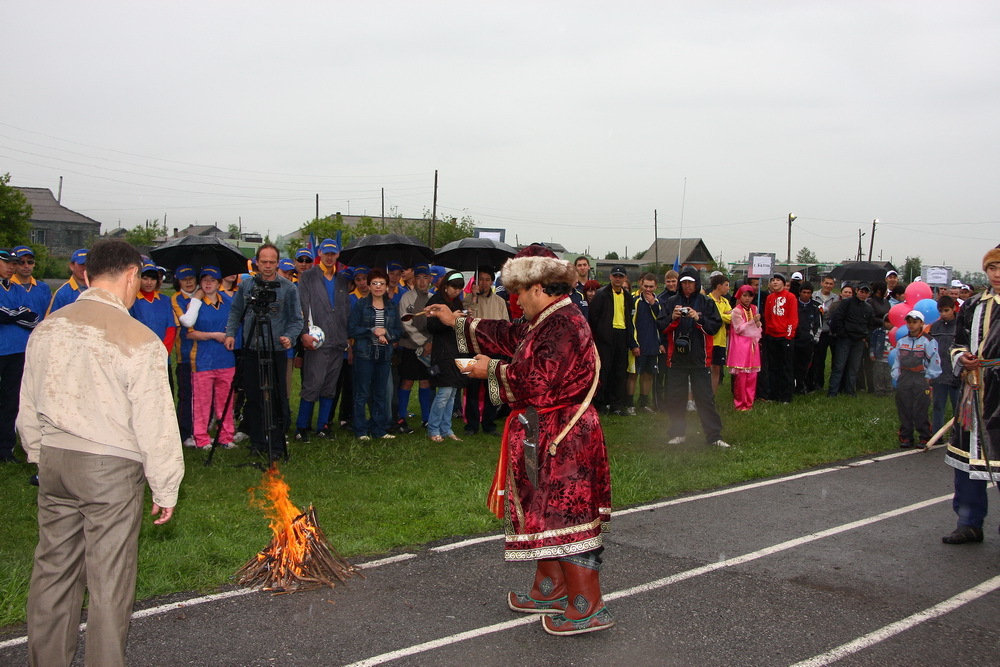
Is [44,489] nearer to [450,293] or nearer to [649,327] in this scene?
[450,293]

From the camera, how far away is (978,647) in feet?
14.4

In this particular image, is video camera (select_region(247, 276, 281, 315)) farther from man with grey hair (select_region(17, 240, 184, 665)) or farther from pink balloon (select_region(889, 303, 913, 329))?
pink balloon (select_region(889, 303, 913, 329))

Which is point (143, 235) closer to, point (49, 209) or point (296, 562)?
point (49, 209)

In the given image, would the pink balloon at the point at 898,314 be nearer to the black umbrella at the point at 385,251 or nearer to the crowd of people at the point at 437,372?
the crowd of people at the point at 437,372

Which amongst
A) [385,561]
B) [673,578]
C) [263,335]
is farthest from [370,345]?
[673,578]

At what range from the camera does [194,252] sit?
9016 millimetres

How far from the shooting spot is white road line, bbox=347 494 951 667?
4.25 m

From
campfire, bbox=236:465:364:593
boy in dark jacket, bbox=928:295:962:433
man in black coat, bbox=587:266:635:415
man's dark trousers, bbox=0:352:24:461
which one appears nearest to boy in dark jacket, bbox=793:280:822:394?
man in black coat, bbox=587:266:635:415

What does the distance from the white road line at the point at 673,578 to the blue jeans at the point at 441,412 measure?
458 centimetres

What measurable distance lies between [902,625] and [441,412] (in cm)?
592

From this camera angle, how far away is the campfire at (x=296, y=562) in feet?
16.7

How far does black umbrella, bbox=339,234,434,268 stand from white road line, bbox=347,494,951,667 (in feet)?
19.0

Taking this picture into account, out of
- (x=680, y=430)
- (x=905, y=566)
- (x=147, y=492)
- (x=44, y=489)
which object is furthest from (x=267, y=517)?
(x=680, y=430)

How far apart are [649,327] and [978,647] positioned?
8040 millimetres
